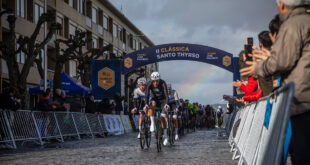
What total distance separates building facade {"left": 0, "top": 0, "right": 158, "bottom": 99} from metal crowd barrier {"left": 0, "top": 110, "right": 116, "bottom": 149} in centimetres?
1112

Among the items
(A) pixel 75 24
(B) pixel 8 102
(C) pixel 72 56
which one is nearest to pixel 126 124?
(C) pixel 72 56

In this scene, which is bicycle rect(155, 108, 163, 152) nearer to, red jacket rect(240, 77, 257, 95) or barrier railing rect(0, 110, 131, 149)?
red jacket rect(240, 77, 257, 95)

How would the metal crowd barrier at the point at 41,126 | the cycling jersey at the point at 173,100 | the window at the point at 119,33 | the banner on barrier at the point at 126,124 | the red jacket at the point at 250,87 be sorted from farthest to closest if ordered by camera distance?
1. the window at the point at 119,33
2. the banner on barrier at the point at 126,124
3. the cycling jersey at the point at 173,100
4. the metal crowd barrier at the point at 41,126
5. the red jacket at the point at 250,87

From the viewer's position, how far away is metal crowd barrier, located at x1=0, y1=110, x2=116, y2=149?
1337cm

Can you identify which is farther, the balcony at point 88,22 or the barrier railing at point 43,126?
the balcony at point 88,22

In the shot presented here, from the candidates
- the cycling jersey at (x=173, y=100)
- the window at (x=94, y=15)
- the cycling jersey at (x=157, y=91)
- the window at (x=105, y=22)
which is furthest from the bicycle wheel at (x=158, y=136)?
the window at (x=105, y=22)

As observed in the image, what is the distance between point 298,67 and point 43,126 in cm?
1238

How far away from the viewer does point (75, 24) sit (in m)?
47.1

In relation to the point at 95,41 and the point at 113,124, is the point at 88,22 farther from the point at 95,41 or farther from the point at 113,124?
the point at 113,124

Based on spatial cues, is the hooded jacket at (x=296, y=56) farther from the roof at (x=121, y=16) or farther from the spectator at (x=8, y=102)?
the roof at (x=121, y=16)

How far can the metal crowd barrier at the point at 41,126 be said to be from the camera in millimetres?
13367

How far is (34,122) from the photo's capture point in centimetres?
1471

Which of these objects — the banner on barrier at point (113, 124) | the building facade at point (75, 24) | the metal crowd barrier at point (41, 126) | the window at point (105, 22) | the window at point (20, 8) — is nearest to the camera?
the metal crowd barrier at point (41, 126)

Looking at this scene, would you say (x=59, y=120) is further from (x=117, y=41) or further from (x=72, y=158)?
(x=117, y=41)
